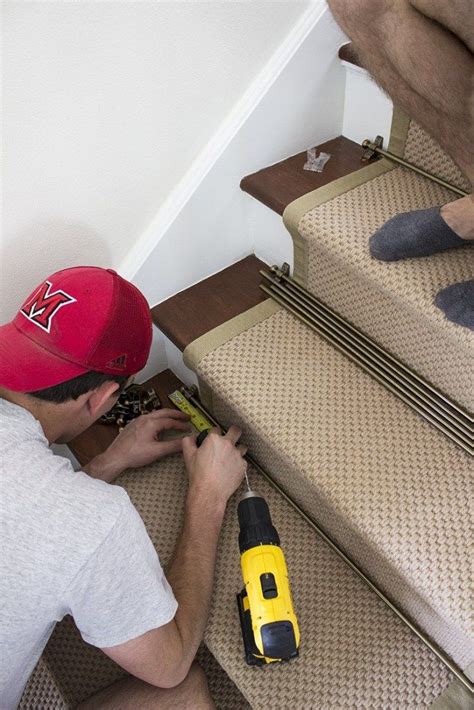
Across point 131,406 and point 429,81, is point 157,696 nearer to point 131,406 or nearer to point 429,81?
point 131,406

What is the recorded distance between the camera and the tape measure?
4.67 ft

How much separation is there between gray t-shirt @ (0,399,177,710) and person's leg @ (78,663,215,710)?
27 centimetres

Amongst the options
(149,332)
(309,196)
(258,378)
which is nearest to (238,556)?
(258,378)

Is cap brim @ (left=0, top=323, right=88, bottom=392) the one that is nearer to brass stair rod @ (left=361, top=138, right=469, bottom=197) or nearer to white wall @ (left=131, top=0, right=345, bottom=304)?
white wall @ (left=131, top=0, right=345, bottom=304)

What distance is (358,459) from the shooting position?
1116 mm

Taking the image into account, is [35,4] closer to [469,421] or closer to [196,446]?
[196,446]

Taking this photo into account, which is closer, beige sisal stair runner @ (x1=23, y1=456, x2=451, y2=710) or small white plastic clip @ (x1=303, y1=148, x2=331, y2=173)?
beige sisal stair runner @ (x1=23, y1=456, x2=451, y2=710)

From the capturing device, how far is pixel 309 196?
4.34 feet

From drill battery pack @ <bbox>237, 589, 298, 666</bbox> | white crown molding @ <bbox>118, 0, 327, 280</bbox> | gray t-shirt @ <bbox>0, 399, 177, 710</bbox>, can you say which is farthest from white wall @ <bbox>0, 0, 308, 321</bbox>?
drill battery pack @ <bbox>237, 589, 298, 666</bbox>

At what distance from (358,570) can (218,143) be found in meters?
0.99

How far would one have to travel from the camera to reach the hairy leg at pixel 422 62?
0.86 metres

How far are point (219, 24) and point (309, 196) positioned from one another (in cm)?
40

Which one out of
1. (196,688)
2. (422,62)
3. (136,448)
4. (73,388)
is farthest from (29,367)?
(422,62)

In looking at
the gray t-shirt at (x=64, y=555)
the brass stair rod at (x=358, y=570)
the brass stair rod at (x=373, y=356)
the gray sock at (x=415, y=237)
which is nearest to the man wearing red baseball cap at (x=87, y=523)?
the gray t-shirt at (x=64, y=555)
